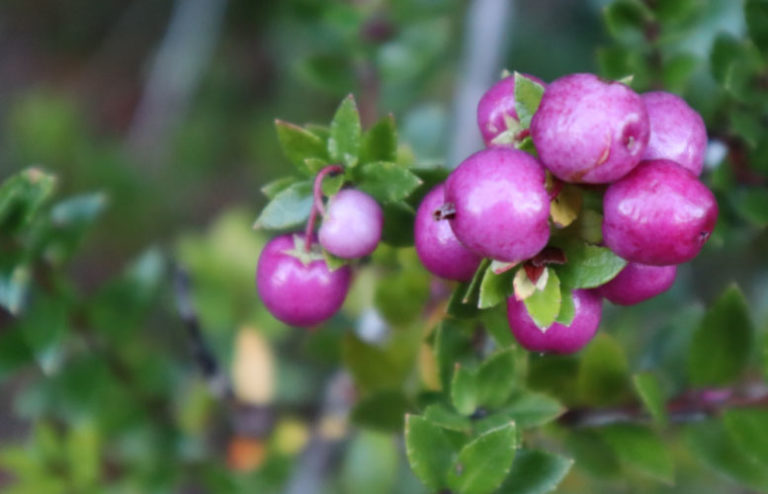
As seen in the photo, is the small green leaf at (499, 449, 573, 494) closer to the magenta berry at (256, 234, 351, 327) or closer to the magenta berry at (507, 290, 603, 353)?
the magenta berry at (507, 290, 603, 353)

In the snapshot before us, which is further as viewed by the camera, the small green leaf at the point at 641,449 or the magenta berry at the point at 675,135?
the small green leaf at the point at 641,449

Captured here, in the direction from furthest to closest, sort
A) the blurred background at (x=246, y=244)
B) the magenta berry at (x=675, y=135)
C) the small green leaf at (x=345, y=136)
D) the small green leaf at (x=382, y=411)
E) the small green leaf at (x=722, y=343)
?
the blurred background at (x=246, y=244), the small green leaf at (x=382, y=411), the small green leaf at (x=722, y=343), the small green leaf at (x=345, y=136), the magenta berry at (x=675, y=135)

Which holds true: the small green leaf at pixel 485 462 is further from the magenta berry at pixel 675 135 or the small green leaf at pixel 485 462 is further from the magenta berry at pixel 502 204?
the magenta berry at pixel 675 135

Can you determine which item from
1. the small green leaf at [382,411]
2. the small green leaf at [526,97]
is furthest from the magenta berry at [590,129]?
the small green leaf at [382,411]

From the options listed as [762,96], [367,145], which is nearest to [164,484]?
[367,145]

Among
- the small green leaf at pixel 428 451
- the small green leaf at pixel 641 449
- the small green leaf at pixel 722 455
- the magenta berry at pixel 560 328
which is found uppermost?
the magenta berry at pixel 560 328

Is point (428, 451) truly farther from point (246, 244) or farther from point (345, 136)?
point (246, 244)

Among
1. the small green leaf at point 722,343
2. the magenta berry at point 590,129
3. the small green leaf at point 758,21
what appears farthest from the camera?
the small green leaf at point 722,343

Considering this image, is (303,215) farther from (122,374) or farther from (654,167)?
(122,374)
